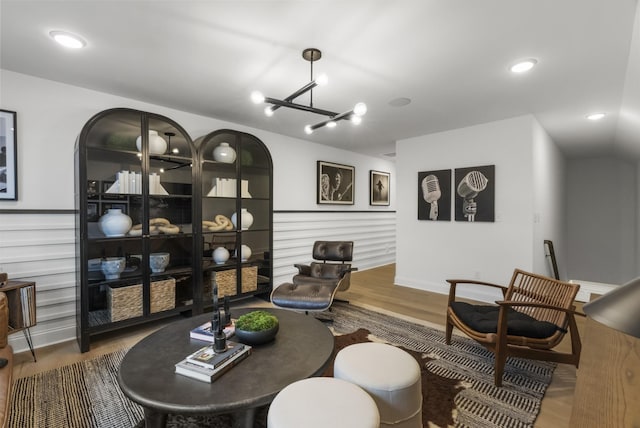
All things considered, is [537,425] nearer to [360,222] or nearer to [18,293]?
[18,293]

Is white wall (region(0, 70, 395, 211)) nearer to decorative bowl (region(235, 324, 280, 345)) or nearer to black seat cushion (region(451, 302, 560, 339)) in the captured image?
decorative bowl (region(235, 324, 280, 345))

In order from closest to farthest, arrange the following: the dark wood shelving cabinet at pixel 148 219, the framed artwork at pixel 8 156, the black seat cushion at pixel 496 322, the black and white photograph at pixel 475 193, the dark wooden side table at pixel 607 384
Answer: the dark wooden side table at pixel 607 384 → the black seat cushion at pixel 496 322 → the framed artwork at pixel 8 156 → the dark wood shelving cabinet at pixel 148 219 → the black and white photograph at pixel 475 193

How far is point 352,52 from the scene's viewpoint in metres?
2.26

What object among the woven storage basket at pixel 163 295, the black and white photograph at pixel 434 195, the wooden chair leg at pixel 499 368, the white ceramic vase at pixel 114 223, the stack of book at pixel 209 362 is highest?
the black and white photograph at pixel 434 195

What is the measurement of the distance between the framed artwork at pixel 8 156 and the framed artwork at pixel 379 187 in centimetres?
526

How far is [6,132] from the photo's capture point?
8.30ft

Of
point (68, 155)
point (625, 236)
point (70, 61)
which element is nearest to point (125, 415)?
point (68, 155)

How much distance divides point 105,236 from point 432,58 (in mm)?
3301

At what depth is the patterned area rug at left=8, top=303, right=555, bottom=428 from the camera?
5.72ft

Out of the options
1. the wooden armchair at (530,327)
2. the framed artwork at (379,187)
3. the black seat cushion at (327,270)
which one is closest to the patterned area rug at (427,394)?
the wooden armchair at (530,327)

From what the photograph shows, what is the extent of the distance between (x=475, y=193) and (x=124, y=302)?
4.36m

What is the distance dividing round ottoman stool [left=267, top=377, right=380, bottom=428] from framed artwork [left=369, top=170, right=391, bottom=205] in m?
5.22

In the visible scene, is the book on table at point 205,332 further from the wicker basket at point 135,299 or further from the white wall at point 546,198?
the white wall at point 546,198

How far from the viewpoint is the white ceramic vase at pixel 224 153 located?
3658 millimetres
